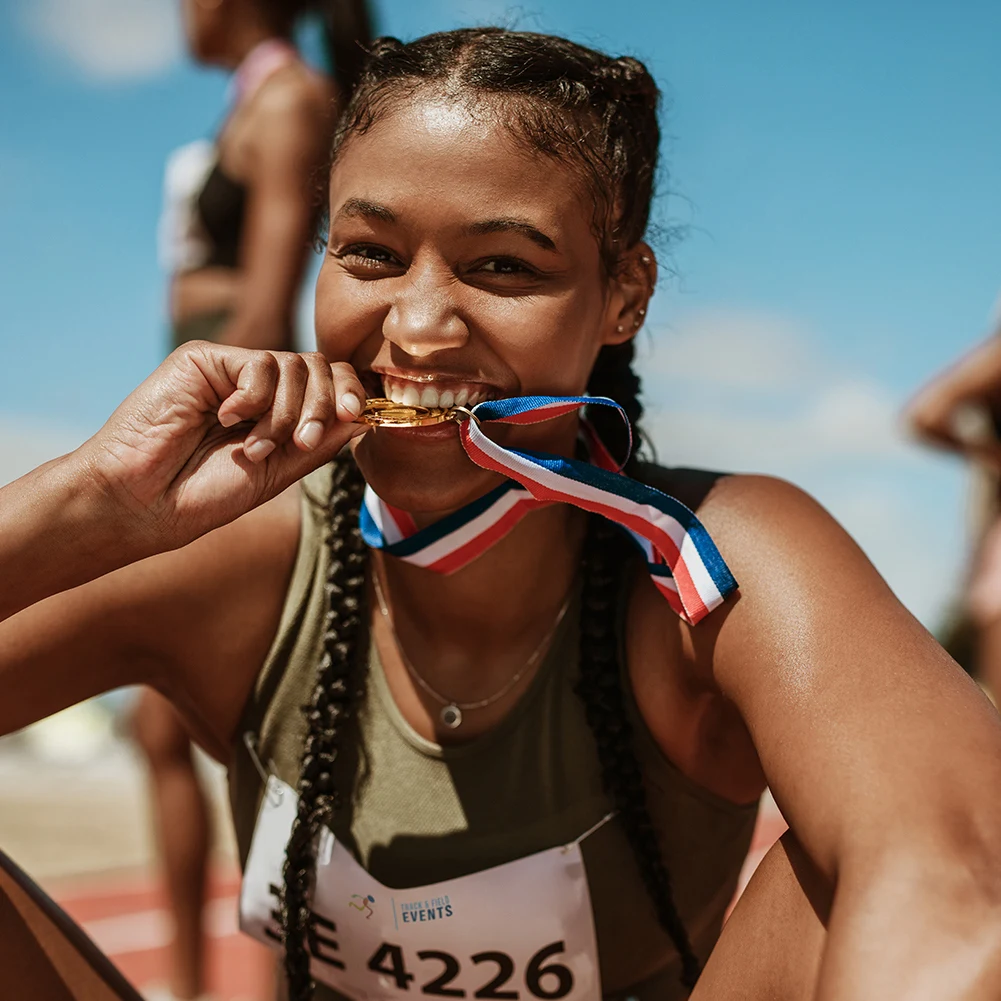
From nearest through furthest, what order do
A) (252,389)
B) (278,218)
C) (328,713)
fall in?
(252,389), (328,713), (278,218)

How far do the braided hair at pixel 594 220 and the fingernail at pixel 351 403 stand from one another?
0.44m

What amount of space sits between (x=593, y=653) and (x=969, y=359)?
2539 mm

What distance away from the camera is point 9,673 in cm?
193

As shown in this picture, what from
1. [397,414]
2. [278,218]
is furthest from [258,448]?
[278,218]

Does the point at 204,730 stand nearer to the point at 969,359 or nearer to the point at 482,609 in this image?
the point at 482,609

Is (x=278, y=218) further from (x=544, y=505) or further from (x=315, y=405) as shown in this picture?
(x=315, y=405)

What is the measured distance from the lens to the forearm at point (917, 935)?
4.18 feet

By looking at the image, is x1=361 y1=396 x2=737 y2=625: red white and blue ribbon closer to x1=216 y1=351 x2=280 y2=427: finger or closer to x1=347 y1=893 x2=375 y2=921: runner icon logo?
x1=216 y1=351 x2=280 y2=427: finger

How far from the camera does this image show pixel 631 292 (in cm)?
207

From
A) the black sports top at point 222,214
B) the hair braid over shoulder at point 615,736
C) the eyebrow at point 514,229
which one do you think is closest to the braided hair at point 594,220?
the hair braid over shoulder at point 615,736

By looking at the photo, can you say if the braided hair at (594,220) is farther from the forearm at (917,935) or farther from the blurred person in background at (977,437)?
the blurred person in background at (977,437)

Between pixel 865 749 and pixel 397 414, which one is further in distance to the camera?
pixel 397 414

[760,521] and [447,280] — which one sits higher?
[447,280]

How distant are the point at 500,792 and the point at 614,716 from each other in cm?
22
